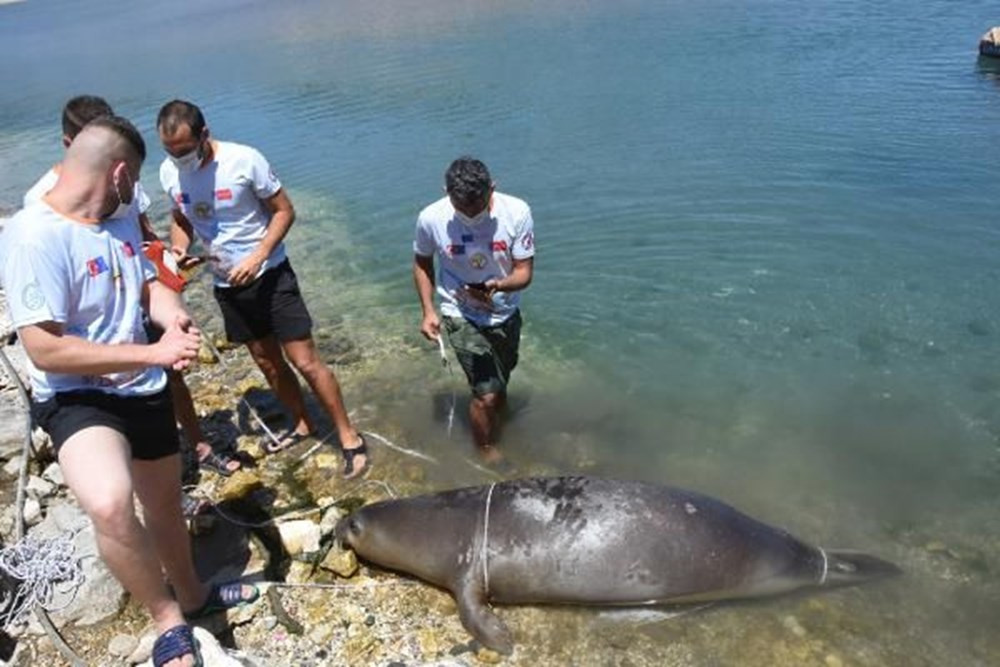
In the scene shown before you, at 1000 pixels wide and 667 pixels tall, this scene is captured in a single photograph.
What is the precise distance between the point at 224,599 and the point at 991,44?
1788 cm

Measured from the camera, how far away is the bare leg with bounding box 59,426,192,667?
137 inches

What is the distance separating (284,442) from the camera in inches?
267

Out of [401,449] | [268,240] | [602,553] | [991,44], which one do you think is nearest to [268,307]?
[268,240]

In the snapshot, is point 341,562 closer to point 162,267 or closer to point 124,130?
point 162,267

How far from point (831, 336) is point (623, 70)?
41.2ft

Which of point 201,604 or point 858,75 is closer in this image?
point 201,604

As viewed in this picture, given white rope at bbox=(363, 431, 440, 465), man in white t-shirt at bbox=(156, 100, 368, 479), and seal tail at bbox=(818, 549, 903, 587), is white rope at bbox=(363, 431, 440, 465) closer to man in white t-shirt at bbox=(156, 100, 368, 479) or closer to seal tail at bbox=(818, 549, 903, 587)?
man in white t-shirt at bbox=(156, 100, 368, 479)

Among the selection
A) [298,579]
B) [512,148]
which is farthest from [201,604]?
[512,148]

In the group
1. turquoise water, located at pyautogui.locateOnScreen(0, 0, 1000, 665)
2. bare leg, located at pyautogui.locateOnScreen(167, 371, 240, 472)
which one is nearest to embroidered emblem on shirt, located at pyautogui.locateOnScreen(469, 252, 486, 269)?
turquoise water, located at pyautogui.locateOnScreen(0, 0, 1000, 665)

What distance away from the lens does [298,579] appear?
5.29 m

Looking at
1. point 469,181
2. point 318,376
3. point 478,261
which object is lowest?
point 318,376

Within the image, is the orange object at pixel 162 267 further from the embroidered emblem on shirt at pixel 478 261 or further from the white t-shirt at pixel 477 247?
the embroidered emblem on shirt at pixel 478 261

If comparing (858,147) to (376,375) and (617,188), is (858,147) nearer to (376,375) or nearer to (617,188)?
(617,188)

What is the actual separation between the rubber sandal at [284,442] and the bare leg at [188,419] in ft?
1.10
